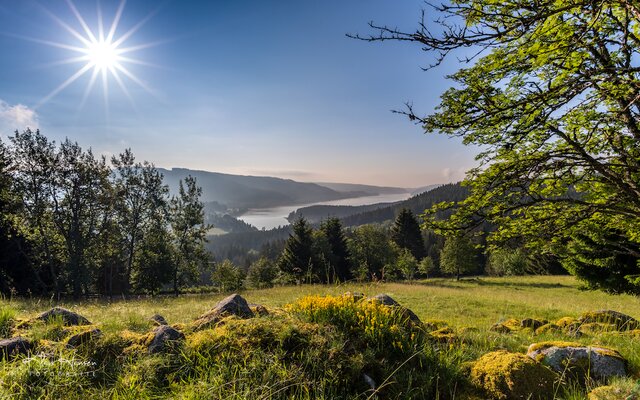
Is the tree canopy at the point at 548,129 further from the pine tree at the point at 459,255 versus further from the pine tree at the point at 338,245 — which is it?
the pine tree at the point at 459,255

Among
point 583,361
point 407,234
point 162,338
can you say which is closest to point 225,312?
point 162,338

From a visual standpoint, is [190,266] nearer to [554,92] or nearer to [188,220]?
[188,220]

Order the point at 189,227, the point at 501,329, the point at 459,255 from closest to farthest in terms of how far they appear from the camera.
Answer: the point at 501,329, the point at 189,227, the point at 459,255

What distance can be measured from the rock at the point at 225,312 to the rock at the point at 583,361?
163 inches

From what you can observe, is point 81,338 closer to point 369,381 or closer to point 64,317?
point 64,317

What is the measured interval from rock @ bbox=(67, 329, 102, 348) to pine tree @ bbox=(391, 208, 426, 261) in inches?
2521

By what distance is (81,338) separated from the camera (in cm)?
399

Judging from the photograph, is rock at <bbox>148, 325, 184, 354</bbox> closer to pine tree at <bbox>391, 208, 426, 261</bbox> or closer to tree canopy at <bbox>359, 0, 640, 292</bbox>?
tree canopy at <bbox>359, 0, 640, 292</bbox>

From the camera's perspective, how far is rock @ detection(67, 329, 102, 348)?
13.0ft

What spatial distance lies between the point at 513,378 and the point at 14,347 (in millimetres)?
5706

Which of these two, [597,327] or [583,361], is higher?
[583,361]

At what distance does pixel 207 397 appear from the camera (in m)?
2.67

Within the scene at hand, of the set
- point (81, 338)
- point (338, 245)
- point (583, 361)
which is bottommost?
point (338, 245)

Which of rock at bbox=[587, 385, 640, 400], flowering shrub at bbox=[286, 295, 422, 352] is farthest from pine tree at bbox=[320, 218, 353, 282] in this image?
rock at bbox=[587, 385, 640, 400]
